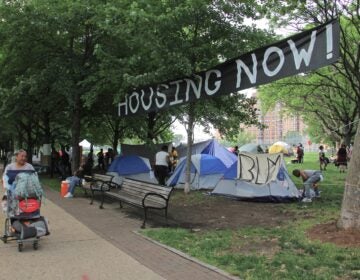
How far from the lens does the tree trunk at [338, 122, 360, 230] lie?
789cm

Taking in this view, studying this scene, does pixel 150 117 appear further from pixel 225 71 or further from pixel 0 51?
pixel 225 71

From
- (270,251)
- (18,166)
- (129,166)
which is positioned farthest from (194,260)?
(129,166)

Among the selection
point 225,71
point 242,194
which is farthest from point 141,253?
point 242,194

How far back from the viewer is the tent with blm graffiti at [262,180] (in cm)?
1362

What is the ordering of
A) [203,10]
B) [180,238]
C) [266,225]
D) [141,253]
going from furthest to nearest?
[203,10] → [266,225] → [180,238] → [141,253]

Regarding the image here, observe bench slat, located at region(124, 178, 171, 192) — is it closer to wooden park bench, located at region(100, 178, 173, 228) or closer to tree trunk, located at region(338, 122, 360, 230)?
wooden park bench, located at region(100, 178, 173, 228)

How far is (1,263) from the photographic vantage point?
6.87m

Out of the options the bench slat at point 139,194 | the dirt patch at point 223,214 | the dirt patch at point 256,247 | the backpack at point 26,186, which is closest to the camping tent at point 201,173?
the dirt patch at point 223,214

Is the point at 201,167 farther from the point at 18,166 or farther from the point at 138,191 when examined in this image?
the point at 18,166

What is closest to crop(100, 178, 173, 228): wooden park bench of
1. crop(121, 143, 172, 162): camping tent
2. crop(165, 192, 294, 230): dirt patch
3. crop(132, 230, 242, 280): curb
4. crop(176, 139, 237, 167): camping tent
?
crop(165, 192, 294, 230): dirt patch

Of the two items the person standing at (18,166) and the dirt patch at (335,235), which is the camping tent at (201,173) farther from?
the person standing at (18,166)

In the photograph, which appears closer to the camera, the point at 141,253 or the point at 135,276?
the point at 135,276

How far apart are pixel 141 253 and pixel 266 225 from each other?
337 centimetres

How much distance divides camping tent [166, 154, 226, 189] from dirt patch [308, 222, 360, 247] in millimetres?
8543
